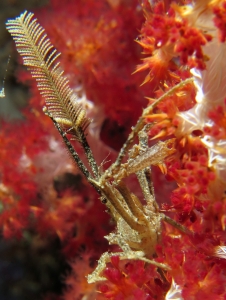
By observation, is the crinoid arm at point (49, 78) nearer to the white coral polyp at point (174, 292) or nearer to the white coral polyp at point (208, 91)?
the white coral polyp at point (208, 91)

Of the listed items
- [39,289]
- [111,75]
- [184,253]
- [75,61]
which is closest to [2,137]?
[75,61]

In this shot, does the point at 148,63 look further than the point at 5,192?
No

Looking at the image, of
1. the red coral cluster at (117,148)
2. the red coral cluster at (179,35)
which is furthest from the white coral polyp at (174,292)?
the red coral cluster at (179,35)

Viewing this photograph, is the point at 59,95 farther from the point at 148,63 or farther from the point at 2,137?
the point at 2,137

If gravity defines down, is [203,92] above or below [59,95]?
below

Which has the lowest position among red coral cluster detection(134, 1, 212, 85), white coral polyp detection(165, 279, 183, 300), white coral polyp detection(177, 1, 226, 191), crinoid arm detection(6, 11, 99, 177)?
white coral polyp detection(165, 279, 183, 300)

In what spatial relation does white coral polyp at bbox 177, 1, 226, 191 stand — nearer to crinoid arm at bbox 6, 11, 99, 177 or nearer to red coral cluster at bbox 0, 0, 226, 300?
red coral cluster at bbox 0, 0, 226, 300

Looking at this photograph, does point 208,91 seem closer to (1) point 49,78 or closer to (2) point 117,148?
(1) point 49,78

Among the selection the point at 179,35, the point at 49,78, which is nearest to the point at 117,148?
the point at 49,78

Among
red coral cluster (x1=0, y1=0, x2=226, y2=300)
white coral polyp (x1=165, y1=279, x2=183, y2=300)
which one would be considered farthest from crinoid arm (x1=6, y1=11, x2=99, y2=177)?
white coral polyp (x1=165, y1=279, x2=183, y2=300)

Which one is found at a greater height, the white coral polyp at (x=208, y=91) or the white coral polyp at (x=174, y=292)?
the white coral polyp at (x=208, y=91)

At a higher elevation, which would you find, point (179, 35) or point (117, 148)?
point (117, 148)
